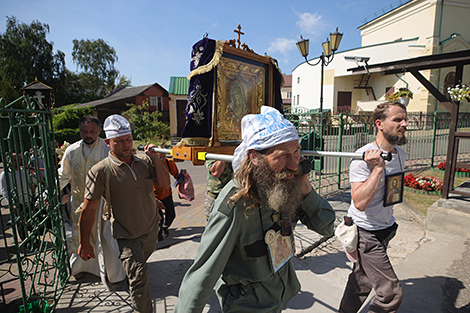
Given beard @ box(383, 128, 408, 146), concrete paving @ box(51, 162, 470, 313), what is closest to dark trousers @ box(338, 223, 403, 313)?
concrete paving @ box(51, 162, 470, 313)

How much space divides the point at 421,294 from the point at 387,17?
36258 millimetres

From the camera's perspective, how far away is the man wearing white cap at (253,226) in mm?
1407

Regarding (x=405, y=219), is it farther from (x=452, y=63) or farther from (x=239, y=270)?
(x=239, y=270)

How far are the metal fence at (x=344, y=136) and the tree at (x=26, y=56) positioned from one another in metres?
40.2

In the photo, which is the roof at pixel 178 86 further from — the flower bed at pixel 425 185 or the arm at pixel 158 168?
the arm at pixel 158 168

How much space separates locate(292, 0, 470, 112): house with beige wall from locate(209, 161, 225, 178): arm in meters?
24.1

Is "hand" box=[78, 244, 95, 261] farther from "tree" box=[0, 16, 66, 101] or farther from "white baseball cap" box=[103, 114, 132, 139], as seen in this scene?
"tree" box=[0, 16, 66, 101]

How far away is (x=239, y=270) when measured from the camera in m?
1.54

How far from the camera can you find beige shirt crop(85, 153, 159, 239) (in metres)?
2.55

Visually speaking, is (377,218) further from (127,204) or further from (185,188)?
(127,204)

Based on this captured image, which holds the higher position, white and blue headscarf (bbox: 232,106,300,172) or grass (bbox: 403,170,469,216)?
white and blue headscarf (bbox: 232,106,300,172)

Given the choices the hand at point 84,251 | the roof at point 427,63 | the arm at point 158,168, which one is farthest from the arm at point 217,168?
the roof at point 427,63

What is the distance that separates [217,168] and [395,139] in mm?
2065

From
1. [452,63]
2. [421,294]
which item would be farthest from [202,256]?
[452,63]
